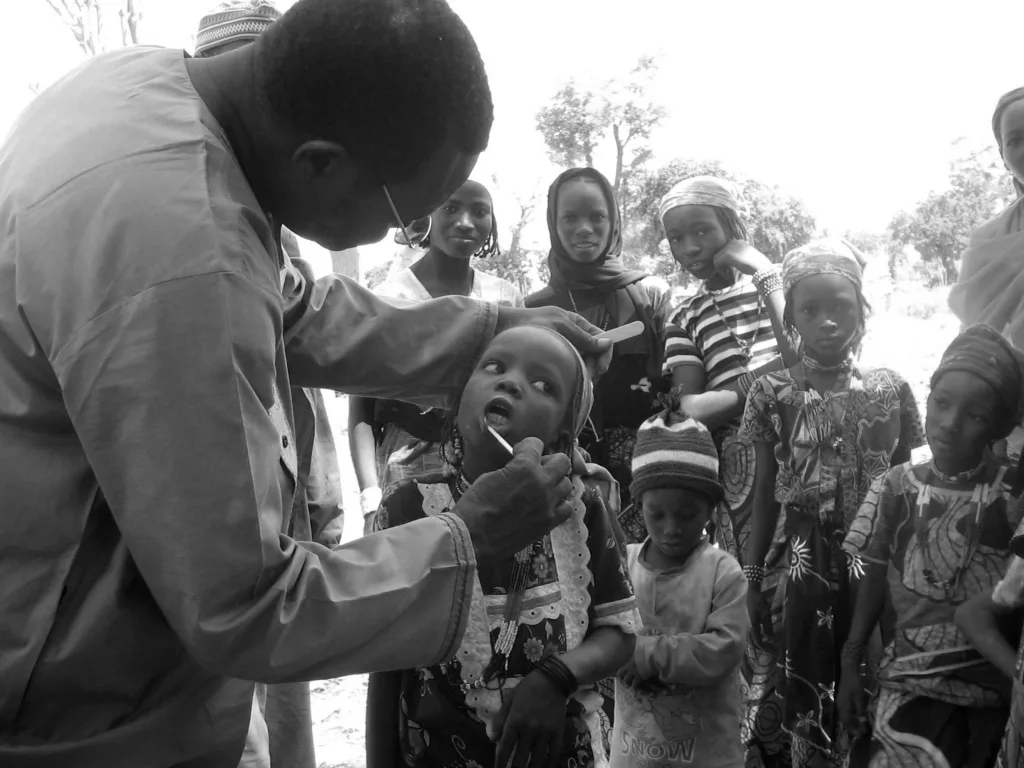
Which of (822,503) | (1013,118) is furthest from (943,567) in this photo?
(1013,118)

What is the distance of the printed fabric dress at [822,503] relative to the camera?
3303mm

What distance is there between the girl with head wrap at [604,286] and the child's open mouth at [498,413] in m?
1.81

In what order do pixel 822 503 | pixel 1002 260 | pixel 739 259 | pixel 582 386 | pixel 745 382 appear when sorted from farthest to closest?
pixel 739 259 → pixel 745 382 → pixel 1002 260 → pixel 822 503 → pixel 582 386

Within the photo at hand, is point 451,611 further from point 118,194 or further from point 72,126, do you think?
point 72,126

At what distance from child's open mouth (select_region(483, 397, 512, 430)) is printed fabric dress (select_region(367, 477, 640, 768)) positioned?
242 mm

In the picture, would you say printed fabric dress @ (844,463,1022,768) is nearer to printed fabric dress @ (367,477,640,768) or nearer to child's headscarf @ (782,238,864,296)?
child's headscarf @ (782,238,864,296)

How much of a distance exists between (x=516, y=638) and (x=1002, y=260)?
2.43 metres

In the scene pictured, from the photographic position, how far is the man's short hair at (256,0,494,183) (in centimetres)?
141

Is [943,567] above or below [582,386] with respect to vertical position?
below

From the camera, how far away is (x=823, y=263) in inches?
140

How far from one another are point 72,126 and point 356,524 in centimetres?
833

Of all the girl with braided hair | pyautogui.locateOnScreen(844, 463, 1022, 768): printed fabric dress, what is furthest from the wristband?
pyautogui.locateOnScreen(844, 463, 1022, 768): printed fabric dress

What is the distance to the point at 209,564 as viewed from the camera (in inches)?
48.5

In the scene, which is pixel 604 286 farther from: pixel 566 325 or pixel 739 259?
pixel 566 325
